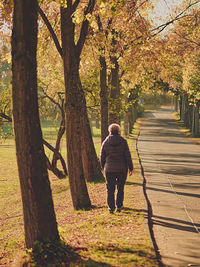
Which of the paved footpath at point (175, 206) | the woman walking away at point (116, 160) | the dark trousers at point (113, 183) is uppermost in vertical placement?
the woman walking away at point (116, 160)

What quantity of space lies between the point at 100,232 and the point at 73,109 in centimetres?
315

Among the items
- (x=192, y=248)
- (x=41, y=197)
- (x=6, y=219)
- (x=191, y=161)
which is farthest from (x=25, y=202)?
(x=191, y=161)

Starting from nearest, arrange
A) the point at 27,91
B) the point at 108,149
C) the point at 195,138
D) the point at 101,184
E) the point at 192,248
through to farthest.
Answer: the point at 27,91 < the point at 192,248 < the point at 108,149 < the point at 101,184 < the point at 195,138

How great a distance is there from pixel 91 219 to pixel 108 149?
155 cm

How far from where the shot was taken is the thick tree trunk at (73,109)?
341 inches

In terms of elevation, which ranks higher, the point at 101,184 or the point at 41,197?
the point at 41,197

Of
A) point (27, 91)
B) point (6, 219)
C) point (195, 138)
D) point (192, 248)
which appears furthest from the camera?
point (195, 138)

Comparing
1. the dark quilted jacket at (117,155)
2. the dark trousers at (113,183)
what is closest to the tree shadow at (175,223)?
the dark trousers at (113,183)

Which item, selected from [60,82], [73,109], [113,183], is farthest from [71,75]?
[60,82]

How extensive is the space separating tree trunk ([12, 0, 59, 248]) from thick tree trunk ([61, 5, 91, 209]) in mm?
3188

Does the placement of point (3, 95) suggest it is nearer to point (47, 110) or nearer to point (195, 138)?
point (47, 110)

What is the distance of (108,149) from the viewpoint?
8.14 meters

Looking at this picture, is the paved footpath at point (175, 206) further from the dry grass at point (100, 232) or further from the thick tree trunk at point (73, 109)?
the thick tree trunk at point (73, 109)

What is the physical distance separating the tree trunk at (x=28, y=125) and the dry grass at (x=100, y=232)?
834mm
